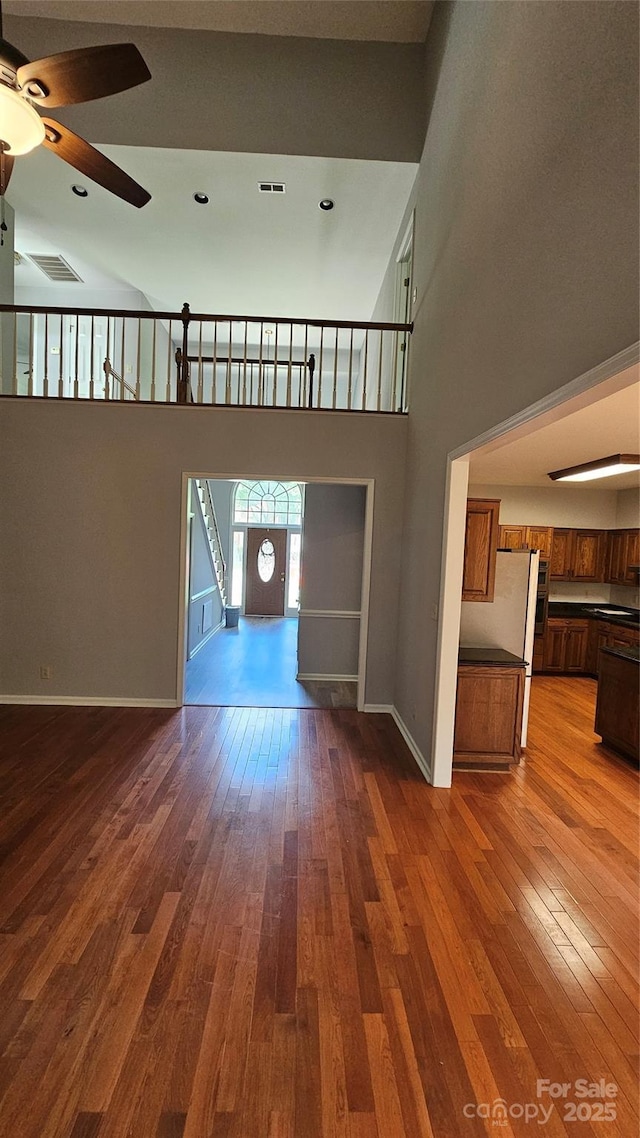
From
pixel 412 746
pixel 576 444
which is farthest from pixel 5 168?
pixel 412 746

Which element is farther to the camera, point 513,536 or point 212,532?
point 212,532

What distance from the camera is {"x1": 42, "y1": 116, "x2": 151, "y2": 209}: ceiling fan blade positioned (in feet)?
8.52

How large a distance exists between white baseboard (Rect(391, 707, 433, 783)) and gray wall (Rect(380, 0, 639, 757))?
0.32ft

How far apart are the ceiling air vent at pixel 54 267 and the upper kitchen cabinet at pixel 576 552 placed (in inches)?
310

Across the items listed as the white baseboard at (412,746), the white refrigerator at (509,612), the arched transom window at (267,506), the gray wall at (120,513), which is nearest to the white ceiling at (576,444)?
the white refrigerator at (509,612)

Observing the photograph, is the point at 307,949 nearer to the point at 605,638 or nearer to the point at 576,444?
the point at 576,444

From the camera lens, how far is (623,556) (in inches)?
277

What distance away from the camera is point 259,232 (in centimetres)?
643

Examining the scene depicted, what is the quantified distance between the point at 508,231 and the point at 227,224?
4.75m

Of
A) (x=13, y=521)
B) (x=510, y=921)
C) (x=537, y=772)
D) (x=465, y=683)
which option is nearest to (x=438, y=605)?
(x=465, y=683)

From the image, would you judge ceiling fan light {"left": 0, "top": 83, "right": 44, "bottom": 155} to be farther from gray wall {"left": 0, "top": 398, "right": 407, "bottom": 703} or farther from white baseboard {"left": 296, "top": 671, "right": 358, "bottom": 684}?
white baseboard {"left": 296, "top": 671, "right": 358, "bottom": 684}

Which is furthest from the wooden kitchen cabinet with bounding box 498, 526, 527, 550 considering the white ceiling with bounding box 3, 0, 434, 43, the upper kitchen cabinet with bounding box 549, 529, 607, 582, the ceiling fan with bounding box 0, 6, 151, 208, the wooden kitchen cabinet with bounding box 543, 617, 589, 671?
the ceiling fan with bounding box 0, 6, 151, 208

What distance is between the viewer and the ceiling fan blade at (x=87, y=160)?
2.60m

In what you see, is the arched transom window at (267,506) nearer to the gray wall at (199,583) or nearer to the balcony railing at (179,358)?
the balcony railing at (179,358)
